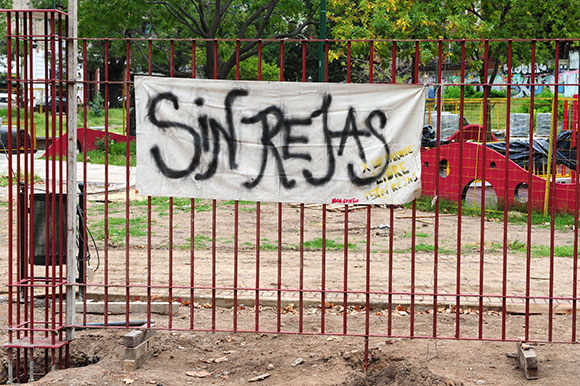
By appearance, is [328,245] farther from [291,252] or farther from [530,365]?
[530,365]

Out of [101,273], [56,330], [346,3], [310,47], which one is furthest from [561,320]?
[310,47]

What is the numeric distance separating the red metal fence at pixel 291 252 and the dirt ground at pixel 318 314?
47 mm

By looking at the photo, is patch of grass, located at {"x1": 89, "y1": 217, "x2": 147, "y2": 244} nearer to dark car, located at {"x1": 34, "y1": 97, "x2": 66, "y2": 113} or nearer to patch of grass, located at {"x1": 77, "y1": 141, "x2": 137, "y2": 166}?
dark car, located at {"x1": 34, "y1": 97, "x2": 66, "y2": 113}

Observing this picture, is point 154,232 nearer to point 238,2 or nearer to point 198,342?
point 198,342

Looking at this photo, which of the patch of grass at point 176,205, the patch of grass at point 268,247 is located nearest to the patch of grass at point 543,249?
the patch of grass at point 268,247

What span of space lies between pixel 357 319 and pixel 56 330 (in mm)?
3029

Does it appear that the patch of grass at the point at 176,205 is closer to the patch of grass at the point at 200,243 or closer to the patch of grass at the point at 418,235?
the patch of grass at the point at 200,243

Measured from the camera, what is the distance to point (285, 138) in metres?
6.09

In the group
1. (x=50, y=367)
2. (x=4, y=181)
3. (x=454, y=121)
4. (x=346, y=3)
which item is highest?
(x=346, y=3)

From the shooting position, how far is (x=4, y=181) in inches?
794

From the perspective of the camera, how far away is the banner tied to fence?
604cm

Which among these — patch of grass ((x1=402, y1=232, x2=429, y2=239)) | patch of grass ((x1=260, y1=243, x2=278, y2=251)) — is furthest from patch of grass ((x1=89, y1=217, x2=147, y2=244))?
patch of grass ((x1=402, y1=232, x2=429, y2=239))

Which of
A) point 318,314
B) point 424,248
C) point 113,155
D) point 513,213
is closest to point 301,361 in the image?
point 318,314

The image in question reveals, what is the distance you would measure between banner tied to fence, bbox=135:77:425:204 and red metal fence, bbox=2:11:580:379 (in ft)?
0.63
